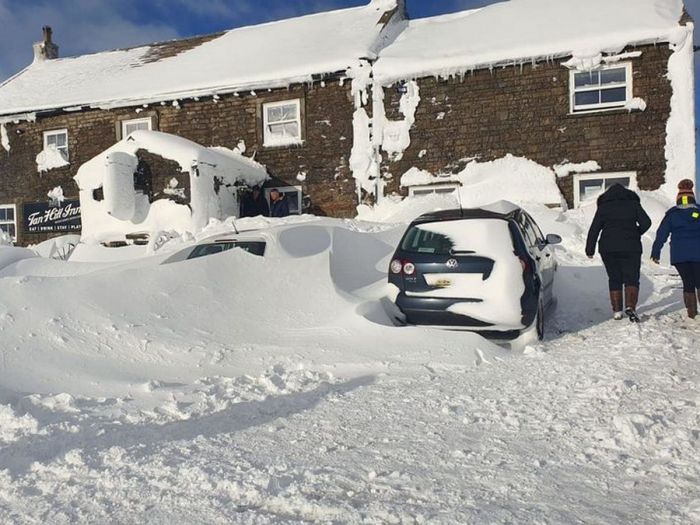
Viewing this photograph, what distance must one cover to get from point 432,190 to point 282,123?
4666 millimetres

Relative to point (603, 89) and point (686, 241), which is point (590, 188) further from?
point (686, 241)

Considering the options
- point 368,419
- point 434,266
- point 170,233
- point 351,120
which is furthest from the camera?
point 351,120

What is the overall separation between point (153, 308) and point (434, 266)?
2845mm

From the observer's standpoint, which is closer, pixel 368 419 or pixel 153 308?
pixel 368 419

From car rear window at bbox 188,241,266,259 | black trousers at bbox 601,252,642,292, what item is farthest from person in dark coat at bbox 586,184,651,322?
car rear window at bbox 188,241,266,259

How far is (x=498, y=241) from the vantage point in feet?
19.8

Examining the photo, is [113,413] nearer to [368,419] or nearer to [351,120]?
[368,419]

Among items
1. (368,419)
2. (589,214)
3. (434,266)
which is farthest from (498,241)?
(589,214)

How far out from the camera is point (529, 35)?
1409 cm

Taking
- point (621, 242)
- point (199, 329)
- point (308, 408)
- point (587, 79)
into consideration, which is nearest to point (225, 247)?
point (199, 329)

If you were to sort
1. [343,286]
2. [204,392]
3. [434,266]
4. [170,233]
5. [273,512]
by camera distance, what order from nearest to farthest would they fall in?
[273,512]
[204,392]
[434,266]
[343,286]
[170,233]

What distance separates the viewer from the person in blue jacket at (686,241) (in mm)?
6660

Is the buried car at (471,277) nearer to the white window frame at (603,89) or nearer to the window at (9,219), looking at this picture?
the white window frame at (603,89)

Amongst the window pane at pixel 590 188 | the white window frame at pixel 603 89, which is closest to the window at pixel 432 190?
the window pane at pixel 590 188
